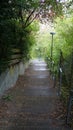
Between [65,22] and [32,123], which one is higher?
[65,22]

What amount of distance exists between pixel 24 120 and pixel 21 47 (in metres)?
7.52

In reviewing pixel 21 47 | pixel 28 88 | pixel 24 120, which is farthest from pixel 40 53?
pixel 24 120

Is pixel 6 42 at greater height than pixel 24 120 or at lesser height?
greater

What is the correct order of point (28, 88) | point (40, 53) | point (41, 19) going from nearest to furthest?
1. point (28, 88)
2. point (41, 19)
3. point (40, 53)

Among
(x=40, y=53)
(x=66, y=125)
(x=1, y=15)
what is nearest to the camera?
(x=66, y=125)

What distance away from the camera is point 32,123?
6.25m

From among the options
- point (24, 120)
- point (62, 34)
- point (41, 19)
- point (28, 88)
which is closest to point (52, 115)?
point (24, 120)

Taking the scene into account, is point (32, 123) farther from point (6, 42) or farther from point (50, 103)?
point (6, 42)

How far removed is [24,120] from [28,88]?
4.75m

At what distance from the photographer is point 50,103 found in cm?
831

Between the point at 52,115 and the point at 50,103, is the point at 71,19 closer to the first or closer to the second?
the point at 50,103

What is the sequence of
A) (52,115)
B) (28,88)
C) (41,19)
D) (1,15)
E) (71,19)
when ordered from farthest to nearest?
(41,19)
(71,19)
(28,88)
(1,15)
(52,115)

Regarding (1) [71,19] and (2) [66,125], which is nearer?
(2) [66,125]

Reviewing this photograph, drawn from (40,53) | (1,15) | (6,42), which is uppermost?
(1,15)
